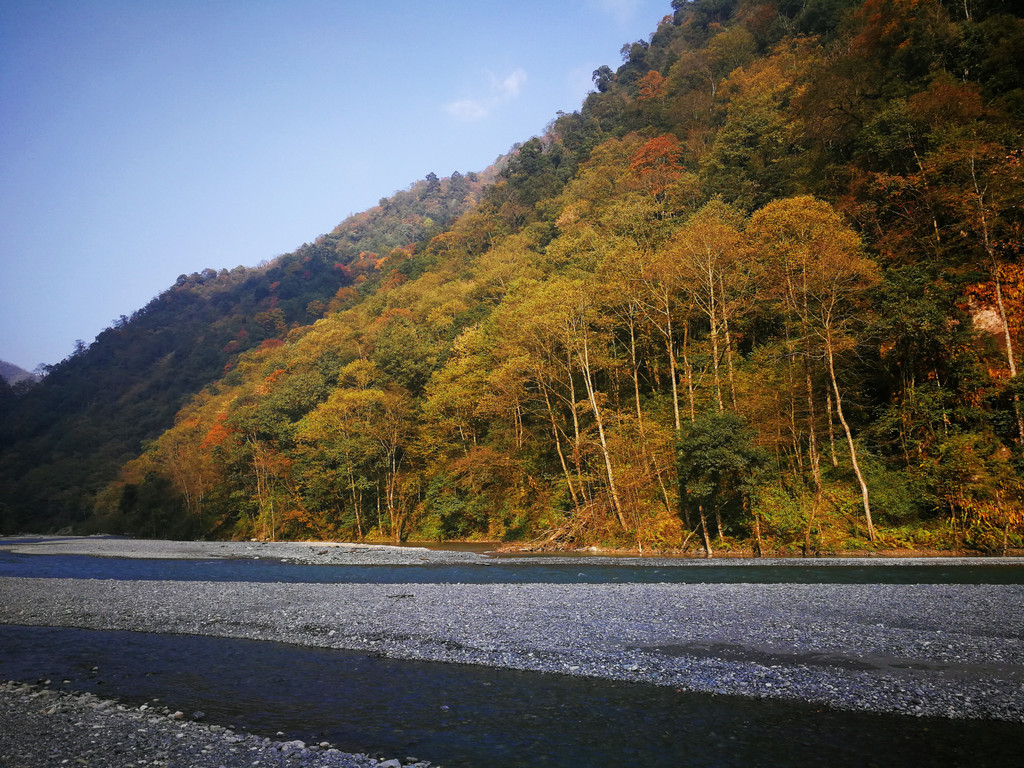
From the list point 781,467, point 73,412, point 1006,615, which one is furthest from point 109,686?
point 73,412

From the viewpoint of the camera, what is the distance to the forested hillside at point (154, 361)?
81.4m

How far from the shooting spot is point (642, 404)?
31266 millimetres

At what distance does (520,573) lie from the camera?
68.5 ft

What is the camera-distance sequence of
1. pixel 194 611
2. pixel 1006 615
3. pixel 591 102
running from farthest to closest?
pixel 591 102 < pixel 194 611 < pixel 1006 615

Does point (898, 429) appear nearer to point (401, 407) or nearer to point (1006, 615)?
point (1006, 615)

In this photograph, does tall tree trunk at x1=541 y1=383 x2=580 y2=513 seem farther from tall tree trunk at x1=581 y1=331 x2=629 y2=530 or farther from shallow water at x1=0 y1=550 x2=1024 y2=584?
shallow water at x1=0 y1=550 x2=1024 y2=584

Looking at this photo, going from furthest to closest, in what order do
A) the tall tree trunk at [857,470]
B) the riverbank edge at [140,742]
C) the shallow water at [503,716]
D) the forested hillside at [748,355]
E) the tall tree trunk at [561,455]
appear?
the tall tree trunk at [561,455] → the forested hillside at [748,355] → the tall tree trunk at [857,470] → the shallow water at [503,716] → the riverbank edge at [140,742]

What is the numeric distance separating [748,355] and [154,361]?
5136 inches

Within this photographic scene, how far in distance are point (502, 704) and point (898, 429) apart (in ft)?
70.8

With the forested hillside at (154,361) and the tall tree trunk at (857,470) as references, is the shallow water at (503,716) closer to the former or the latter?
the tall tree trunk at (857,470)

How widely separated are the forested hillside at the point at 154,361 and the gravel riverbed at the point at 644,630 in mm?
77767

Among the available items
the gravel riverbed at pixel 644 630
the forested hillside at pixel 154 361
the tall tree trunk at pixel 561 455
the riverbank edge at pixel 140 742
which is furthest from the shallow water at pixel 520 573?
the forested hillside at pixel 154 361

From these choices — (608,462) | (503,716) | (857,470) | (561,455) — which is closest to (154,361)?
(561,455)

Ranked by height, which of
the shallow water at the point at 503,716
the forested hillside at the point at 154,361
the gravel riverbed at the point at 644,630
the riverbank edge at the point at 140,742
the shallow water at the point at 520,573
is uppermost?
the forested hillside at the point at 154,361
